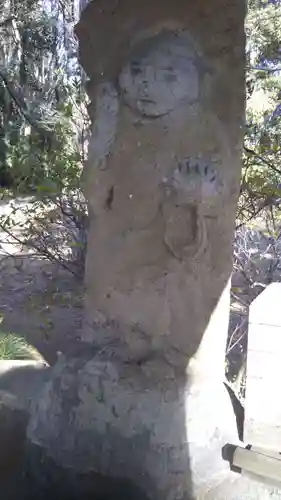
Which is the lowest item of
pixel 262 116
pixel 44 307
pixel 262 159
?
pixel 44 307

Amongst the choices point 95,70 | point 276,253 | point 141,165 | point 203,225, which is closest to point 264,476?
point 203,225

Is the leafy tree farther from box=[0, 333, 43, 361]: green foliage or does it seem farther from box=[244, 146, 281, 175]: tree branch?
box=[244, 146, 281, 175]: tree branch

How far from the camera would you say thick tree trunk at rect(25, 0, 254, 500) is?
1.73 m

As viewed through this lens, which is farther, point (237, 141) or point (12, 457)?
point (12, 457)

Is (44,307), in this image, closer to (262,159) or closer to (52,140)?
(52,140)

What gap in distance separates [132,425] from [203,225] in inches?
26.1

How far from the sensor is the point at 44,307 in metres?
4.21

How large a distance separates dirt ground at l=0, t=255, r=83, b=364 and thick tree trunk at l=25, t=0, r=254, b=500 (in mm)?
1805

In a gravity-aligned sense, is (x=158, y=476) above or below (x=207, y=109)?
below

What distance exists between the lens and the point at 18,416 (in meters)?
2.14

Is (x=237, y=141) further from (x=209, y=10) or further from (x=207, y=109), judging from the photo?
(x=209, y=10)

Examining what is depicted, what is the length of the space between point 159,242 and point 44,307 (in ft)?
8.50

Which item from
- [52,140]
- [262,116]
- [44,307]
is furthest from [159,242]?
[44,307]

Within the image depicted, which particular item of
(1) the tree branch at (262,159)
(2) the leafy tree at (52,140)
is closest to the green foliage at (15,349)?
(2) the leafy tree at (52,140)
